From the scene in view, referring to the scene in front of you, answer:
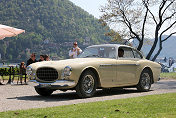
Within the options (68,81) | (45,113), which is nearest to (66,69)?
(68,81)

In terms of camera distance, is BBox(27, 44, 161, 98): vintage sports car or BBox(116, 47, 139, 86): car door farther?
BBox(116, 47, 139, 86): car door

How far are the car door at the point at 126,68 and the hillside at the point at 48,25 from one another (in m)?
101

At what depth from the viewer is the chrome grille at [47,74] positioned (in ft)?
31.2

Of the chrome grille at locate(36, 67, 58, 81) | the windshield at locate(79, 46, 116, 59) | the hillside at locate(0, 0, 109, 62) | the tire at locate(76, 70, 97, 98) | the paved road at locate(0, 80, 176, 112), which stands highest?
the hillside at locate(0, 0, 109, 62)

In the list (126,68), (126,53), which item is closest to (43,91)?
(126,68)

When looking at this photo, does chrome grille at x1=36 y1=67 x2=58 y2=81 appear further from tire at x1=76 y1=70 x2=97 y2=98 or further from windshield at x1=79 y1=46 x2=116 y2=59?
A: windshield at x1=79 y1=46 x2=116 y2=59

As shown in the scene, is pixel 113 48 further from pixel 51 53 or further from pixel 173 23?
pixel 51 53

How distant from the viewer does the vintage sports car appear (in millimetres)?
9422

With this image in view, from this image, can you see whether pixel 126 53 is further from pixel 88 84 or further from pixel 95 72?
pixel 88 84

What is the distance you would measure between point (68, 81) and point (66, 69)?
329 millimetres

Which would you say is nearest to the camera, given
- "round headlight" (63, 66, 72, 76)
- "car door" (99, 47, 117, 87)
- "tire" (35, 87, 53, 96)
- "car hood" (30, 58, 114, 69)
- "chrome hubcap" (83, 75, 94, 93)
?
"round headlight" (63, 66, 72, 76)

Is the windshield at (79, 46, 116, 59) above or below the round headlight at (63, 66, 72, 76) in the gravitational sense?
above

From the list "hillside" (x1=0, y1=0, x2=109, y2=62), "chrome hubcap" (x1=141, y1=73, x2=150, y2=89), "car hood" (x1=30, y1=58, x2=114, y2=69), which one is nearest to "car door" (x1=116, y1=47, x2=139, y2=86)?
"chrome hubcap" (x1=141, y1=73, x2=150, y2=89)

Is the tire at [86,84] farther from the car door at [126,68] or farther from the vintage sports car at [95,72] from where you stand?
the car door at [126,68]
